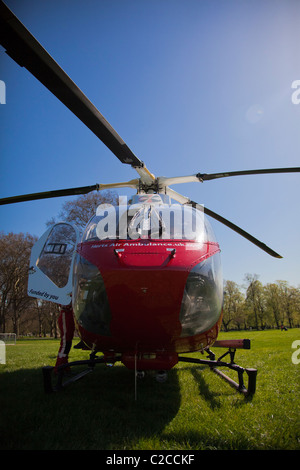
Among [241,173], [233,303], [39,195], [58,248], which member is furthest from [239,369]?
[233,303]

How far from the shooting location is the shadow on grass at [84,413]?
238cm

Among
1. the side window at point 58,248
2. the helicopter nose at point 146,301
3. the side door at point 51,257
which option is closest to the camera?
the helicopter nose at point 146,301

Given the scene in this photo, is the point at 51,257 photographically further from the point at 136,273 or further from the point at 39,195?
the point at 136,273

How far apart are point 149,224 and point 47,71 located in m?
2.01

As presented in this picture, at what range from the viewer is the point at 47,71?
8.86 ft

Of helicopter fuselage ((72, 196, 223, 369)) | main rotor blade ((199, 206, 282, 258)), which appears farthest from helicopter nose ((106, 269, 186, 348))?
main rotor blade ((199, 206, 282, 258))

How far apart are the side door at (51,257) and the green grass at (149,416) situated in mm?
1625

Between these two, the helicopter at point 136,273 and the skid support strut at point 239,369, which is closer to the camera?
the helicopter at point 136,273

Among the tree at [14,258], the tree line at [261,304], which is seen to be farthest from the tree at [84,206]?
the tree line at [261,304]

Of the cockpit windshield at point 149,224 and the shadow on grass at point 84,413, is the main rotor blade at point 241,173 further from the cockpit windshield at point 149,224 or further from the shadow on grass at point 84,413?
the shadow on grass at point 84,413

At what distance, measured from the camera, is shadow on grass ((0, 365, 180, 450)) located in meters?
2.38

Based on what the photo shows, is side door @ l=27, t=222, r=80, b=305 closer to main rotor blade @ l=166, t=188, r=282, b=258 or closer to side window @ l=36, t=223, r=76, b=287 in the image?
side window @ l=36, t=223, r=76, b=287

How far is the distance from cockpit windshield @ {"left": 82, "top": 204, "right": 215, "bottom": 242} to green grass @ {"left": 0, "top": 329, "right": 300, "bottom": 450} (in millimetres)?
1991

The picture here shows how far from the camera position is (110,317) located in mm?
2902
